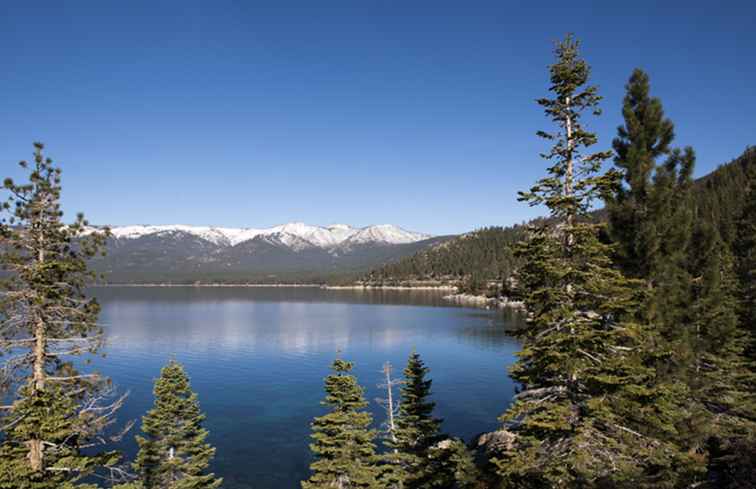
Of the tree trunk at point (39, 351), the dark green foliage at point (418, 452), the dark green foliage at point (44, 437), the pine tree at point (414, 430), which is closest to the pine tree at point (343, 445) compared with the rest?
the dark green foliage at point (418, 452)

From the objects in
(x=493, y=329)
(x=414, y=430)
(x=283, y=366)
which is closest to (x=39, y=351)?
(x=414, y=430)

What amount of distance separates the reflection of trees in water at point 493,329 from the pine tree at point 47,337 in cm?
7457

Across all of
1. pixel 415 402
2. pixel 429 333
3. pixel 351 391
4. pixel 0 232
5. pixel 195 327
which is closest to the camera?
pixel 0 232

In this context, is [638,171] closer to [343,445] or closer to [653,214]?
[653,214]

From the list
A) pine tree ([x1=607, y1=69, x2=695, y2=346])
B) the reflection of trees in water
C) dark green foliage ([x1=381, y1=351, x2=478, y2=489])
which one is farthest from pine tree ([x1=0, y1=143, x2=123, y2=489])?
the reflection of trees in water

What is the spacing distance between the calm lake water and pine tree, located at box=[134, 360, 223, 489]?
10.3m

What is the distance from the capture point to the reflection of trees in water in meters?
99.3

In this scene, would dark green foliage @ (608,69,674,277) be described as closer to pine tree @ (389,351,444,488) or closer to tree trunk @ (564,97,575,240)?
tree trunk @ (564,97,575,240)

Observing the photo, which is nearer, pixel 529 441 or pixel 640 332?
pixel 529 441

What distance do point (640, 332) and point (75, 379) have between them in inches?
775

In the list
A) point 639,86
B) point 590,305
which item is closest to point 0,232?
point 590,305

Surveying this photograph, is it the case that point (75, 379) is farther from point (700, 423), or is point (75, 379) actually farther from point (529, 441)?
point (700, 423)

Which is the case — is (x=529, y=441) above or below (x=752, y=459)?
above

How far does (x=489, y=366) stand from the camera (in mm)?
76750
